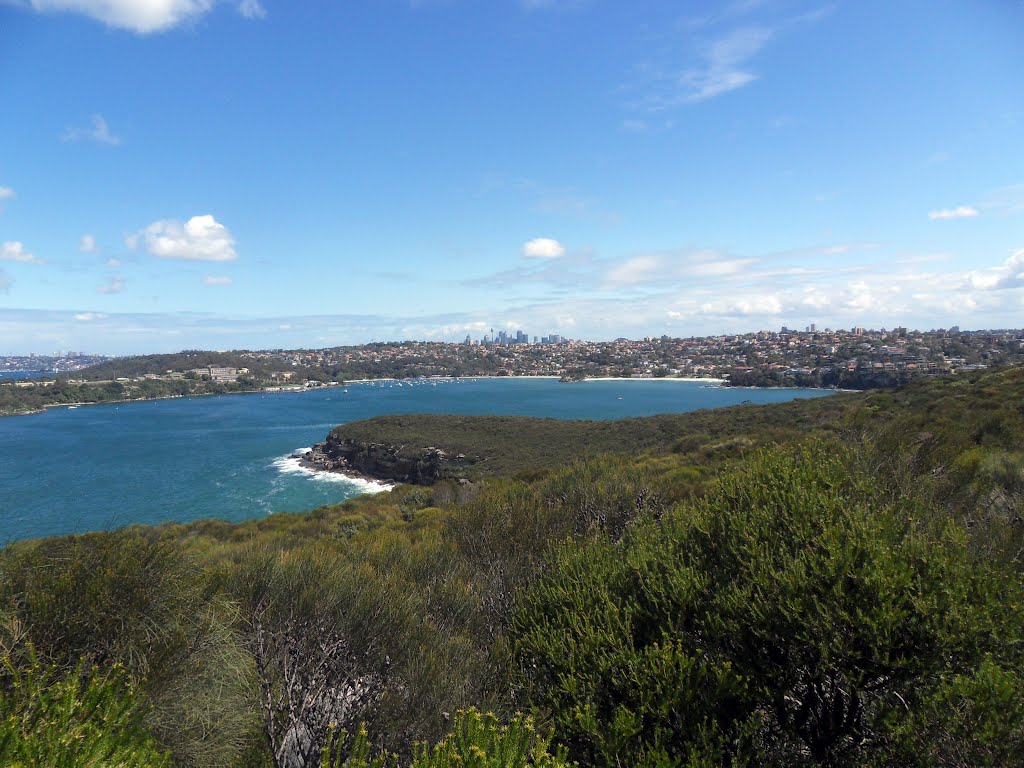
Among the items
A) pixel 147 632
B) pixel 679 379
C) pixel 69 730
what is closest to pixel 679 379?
pixel 679 379

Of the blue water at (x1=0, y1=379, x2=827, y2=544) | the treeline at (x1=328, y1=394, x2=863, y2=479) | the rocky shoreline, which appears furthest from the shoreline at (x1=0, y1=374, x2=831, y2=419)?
the rocky shoreline

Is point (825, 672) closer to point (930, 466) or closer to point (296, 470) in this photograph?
point (930, 466)

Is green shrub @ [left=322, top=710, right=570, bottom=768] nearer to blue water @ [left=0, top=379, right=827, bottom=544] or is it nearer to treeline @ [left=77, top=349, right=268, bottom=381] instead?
blue water @ [left=0, top=379, right=827, bottom=544]

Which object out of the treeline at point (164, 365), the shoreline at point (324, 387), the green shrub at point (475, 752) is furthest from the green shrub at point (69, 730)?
the treeline at point (164, 365)

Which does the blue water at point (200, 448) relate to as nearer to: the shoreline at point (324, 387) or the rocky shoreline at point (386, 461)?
the rocky shoreline at point (386, 461)

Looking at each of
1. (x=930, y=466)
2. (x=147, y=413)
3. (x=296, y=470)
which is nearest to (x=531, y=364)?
(x=147, y=413)

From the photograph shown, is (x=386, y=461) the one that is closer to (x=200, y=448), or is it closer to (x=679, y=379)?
(x=200, y=448)
